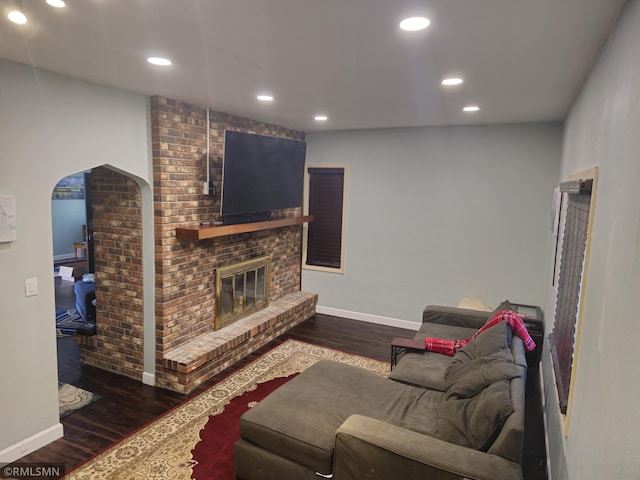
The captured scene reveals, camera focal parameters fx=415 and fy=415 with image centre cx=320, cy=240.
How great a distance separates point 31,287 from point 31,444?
3.46ft

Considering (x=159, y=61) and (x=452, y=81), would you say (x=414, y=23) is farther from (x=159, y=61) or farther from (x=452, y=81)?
(x=159, y=61)

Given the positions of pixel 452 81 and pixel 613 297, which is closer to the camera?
pixel 613 297

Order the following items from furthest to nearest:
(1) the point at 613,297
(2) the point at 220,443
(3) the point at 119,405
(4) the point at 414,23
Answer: (3) the point at 119,405
(2) the point at 220,443
(4) the point at 414,23
(1) the point at 613,297

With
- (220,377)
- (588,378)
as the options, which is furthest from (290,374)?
(588,378)

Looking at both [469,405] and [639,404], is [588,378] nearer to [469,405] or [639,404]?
[639,404]

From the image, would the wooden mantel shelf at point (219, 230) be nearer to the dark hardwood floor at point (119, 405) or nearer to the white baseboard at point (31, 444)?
the dark hardwood floor at point (119, 405)

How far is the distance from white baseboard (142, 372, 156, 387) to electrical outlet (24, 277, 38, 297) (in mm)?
1318

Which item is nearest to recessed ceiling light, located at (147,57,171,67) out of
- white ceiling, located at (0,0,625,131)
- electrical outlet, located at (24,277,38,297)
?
white ceiling, located at (0,0,625,131)

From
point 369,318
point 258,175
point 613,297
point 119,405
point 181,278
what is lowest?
point 119,405

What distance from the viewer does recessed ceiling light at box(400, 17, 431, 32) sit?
67.4 inches

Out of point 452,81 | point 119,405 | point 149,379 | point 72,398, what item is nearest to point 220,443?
point 119,405

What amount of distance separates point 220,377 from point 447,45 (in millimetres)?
3274

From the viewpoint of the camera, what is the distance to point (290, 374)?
3.94 meters

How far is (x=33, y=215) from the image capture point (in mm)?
2721
